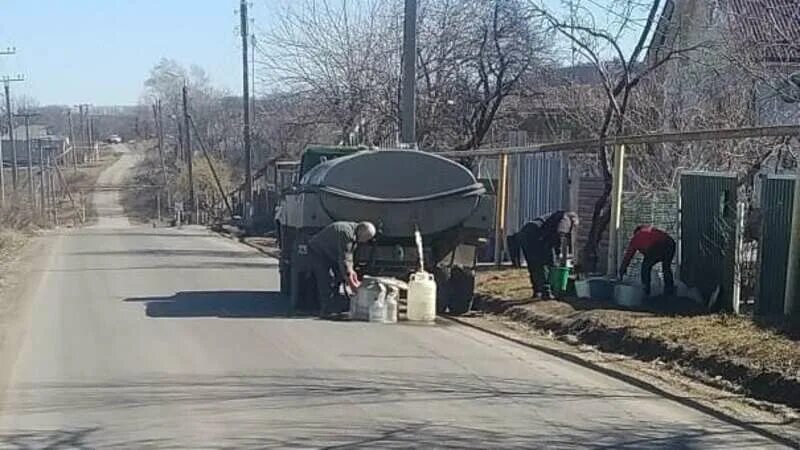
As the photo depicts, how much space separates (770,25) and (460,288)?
18.6 ft

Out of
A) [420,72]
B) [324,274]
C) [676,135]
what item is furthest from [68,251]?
[676,135]

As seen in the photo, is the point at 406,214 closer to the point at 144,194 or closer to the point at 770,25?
the point at 770,25

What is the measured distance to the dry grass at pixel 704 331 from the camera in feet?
38.0

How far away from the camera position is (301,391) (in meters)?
10.9

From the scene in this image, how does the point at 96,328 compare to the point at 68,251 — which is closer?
the point at 96,328

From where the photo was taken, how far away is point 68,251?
39125 mm

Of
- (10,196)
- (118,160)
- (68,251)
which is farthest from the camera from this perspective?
(118,160)

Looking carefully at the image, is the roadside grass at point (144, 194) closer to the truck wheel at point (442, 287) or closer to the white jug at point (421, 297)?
the truck wheel at point (442, 287)

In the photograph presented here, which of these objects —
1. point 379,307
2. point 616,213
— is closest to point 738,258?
point 616,213

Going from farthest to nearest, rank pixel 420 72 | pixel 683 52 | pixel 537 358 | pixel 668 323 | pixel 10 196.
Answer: pixel 10 196
pixel 420 72
pixel 683 52
pixel 668 323
pixel 537 358

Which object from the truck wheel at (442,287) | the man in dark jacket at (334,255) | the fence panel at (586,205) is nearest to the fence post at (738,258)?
the truck wheel at (442,287)

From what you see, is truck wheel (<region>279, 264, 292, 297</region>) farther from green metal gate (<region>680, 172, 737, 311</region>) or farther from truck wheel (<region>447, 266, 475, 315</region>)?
green metal gate (<region>680, 172, 737, 311</region>)

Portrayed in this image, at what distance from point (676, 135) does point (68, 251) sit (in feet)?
88.7

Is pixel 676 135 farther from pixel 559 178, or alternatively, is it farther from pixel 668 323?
pixel 559 178
